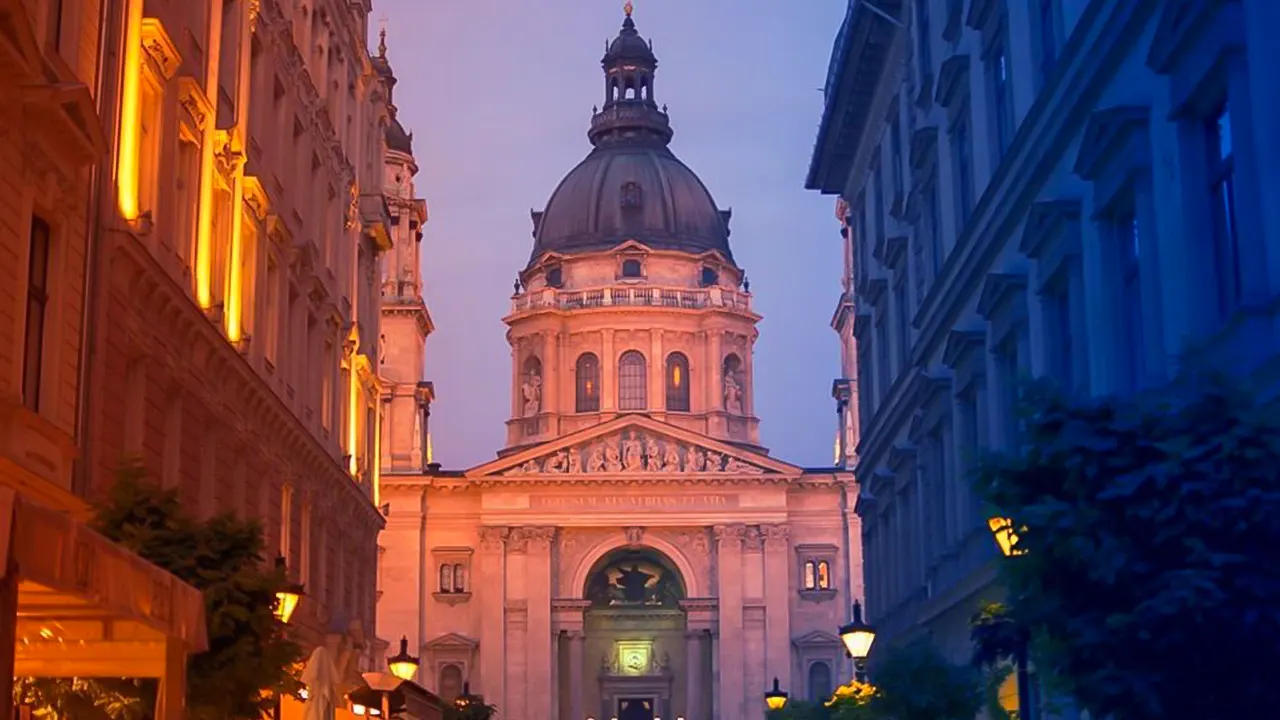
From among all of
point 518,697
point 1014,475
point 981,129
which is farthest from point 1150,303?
point 518,697

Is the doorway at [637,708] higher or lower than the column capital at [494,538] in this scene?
lower

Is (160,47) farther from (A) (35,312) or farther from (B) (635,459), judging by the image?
(B) (635,459)

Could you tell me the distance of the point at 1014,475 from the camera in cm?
1241

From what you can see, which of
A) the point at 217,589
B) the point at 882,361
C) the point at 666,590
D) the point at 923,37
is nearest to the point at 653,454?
the point at 666,590

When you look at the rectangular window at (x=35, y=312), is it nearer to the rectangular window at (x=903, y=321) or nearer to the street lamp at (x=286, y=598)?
the street lamp at (x=286, y=598)

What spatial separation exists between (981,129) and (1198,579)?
18.2 m

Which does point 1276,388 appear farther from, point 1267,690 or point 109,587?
point 109,587

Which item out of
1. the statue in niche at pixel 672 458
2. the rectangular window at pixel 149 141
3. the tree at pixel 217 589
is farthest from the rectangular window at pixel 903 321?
the statue in niche at pixel 672 458

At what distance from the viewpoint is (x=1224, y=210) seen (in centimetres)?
1706

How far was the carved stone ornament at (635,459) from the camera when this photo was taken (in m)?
93.1

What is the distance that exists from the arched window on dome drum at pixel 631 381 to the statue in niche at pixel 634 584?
9.63 m

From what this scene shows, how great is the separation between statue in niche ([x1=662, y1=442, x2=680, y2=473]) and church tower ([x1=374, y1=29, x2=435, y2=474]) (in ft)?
40.1

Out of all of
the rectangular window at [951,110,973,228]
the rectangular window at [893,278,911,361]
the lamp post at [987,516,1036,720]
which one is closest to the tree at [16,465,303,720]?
the lamp post at [987,516,1036,720]

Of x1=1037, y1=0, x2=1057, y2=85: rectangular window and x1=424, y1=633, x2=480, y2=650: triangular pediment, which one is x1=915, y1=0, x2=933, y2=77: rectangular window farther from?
x1=424, y1=633, x2=480, y2=650: triangular pediment
